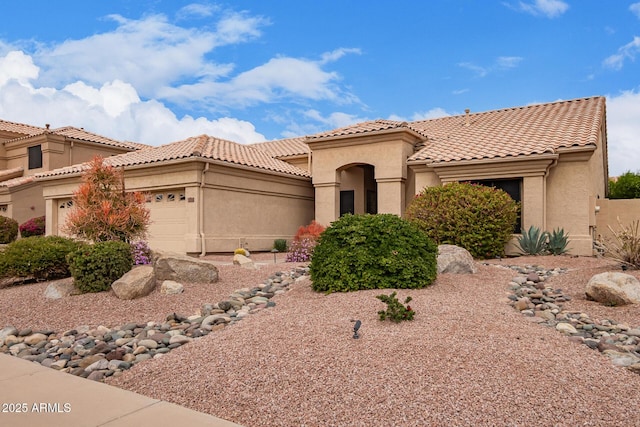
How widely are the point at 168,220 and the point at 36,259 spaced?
7367 millimetres

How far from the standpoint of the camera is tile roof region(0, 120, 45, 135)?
33062 mm

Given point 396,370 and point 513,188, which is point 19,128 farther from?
point 396,370

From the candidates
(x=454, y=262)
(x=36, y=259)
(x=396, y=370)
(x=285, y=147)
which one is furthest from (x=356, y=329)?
(x=285, y=147)

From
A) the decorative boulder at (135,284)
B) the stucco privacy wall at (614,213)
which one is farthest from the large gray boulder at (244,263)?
the stucco privacy wall at (614,213)

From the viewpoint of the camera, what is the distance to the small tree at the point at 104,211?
36.9 ft

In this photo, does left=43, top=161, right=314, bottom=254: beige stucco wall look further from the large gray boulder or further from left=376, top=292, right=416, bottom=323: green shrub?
left=376, top=292, right=416, bottom=323: green shrub

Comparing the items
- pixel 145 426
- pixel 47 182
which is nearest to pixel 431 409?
pixel 145 426

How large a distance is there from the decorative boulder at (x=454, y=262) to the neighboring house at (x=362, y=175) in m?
6.15

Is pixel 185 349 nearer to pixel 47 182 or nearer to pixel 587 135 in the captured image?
pixel 587 135

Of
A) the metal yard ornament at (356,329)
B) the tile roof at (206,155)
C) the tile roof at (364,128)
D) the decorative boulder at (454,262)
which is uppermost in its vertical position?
the tile roof at (364,128)

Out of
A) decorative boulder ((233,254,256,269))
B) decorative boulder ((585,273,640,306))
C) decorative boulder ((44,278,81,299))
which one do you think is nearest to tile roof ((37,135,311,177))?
decorative boulder ((233,254,256,269))

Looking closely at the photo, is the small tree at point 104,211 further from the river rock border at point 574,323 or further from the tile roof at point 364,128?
the tile roof at point 364,128

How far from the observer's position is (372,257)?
27.3 feet

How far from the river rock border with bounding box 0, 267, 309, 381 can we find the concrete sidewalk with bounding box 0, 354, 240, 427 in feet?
1.65
